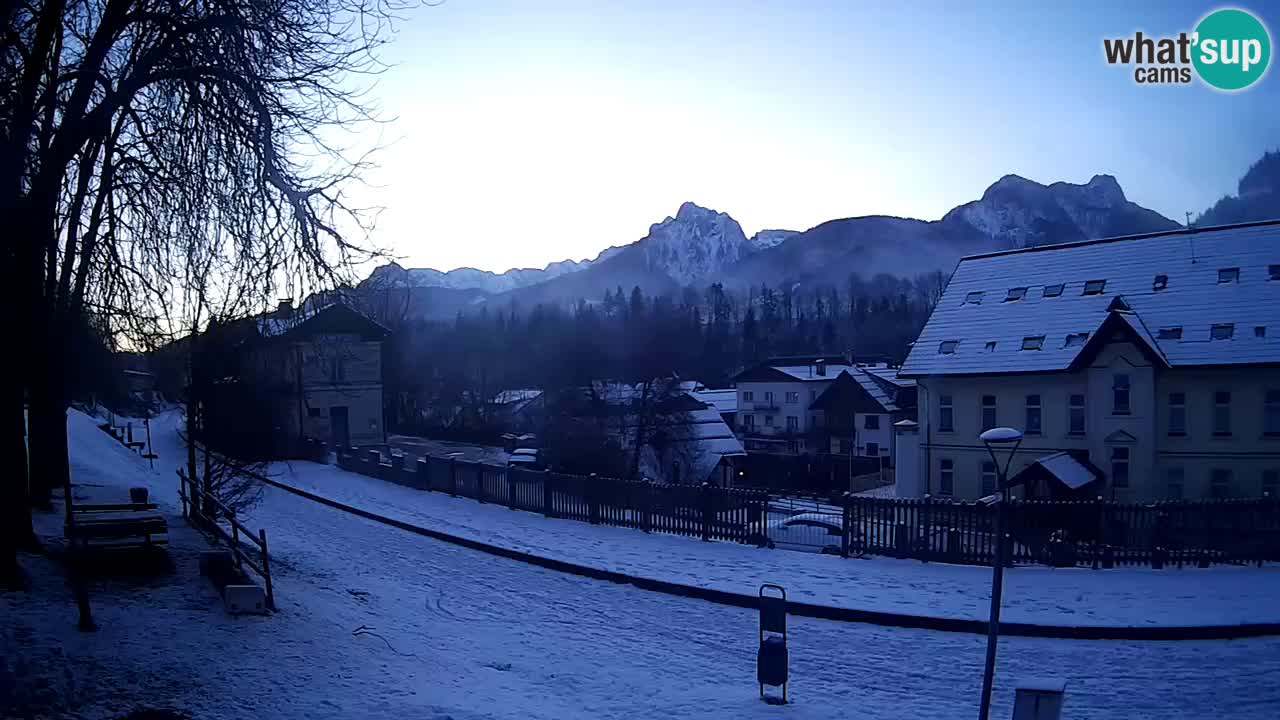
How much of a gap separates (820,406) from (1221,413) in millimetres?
30620

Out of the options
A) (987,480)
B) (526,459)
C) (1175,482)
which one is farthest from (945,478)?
(526,459)

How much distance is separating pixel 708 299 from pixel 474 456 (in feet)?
401

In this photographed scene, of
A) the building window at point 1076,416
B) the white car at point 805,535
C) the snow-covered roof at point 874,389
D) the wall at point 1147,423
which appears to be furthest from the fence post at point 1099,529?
the snow-covered roof at point 874,389

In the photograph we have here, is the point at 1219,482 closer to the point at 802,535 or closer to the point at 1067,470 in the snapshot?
the point at 1067,470

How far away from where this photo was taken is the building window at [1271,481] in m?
27.2

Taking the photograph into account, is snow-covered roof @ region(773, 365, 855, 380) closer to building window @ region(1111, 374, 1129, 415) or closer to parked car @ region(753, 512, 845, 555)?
building window @ region(1111, 374, 1129, 415)

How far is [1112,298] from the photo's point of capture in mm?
31406

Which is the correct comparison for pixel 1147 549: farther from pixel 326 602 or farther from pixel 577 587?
pixel 326 602

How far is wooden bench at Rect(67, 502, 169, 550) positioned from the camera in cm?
1077

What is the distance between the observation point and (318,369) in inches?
546

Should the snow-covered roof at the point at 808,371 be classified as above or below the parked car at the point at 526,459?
above

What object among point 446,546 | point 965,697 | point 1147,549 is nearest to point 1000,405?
point 1147,549

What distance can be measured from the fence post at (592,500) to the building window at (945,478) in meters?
17.9

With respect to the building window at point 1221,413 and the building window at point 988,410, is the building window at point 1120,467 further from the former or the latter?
the building window at point 988,410
